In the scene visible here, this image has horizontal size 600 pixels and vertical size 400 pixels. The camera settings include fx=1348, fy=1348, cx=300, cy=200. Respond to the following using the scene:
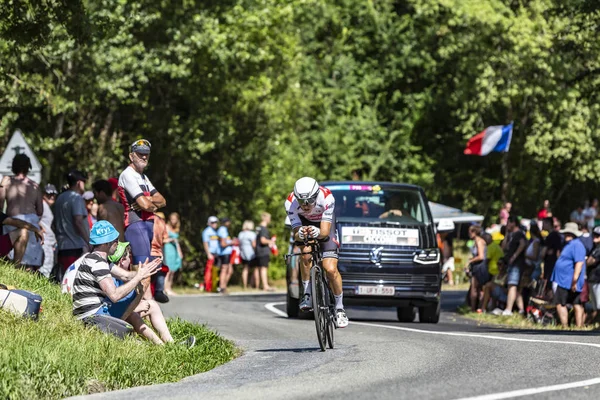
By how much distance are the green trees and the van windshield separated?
4244 mm

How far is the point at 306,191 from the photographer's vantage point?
1358cm

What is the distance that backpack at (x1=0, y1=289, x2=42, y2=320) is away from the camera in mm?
12305

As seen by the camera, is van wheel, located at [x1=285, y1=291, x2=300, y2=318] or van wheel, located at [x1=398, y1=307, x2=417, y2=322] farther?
van wheel, located at [x1=398, y1=307, x2=417, y2=322]

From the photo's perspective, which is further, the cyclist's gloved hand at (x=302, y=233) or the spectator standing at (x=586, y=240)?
the spectator standing at (x=586, y=240)

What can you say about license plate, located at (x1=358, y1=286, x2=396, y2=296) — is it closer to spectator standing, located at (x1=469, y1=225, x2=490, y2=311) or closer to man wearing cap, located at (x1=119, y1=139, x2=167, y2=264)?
spectator standing, located at (x1=469, y1=225, x2=490, y2=311)

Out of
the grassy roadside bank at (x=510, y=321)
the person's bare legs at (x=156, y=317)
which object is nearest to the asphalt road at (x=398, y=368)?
the person's bare legs at (x=156, y=317)

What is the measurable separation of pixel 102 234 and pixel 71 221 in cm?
542

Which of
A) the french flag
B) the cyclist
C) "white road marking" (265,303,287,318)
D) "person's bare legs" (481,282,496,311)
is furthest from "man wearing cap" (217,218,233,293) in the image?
the cyclist

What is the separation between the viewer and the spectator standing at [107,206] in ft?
50.6

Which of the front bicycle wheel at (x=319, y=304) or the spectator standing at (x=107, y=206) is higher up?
the spectator standing at (x=107, y=206)

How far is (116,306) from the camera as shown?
41.0 ft

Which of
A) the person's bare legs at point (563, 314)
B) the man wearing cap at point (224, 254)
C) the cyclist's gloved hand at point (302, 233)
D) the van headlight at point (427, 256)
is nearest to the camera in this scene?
the cyclist's gloved hand at point (302, 233)

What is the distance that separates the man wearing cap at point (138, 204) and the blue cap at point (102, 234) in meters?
1.24

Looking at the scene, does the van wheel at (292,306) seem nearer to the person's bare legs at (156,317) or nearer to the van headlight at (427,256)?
the van headlight at (427,256)
